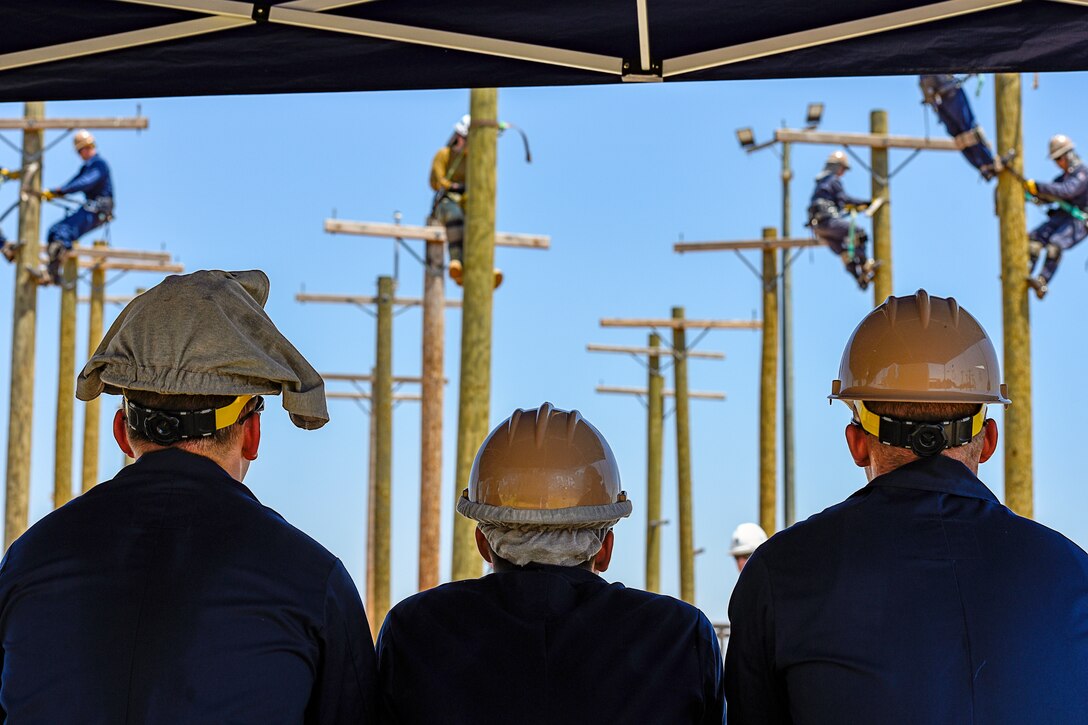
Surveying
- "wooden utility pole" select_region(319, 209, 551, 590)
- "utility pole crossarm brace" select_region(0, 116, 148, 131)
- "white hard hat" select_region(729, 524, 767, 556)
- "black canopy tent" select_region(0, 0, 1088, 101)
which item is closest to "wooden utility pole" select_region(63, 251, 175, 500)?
"utility pole crossarm brace" select_region(0, 116, 148, 131)

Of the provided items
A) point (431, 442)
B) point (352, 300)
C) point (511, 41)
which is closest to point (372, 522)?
point (352, 300)

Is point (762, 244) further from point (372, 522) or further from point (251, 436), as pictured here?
point (251, 436)

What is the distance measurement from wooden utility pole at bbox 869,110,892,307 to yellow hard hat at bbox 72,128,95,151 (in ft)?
34.6

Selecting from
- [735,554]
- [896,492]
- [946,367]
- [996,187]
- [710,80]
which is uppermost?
[996,187]

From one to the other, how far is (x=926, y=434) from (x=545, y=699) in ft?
3.25

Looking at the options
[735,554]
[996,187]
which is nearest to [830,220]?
[996,187]

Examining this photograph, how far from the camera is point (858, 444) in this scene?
131 inches

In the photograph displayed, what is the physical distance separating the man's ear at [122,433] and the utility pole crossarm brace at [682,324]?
22.1 metres

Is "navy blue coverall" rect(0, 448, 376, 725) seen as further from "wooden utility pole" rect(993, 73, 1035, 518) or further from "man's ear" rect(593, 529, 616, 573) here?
"wooden utility pole" rect(993, 73, 1035, 518)

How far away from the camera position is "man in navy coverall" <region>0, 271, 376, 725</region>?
278 cm

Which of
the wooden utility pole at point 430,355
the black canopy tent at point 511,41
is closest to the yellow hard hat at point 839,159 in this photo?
the wooden utility pole at point 430,355

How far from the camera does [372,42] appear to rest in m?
4.41

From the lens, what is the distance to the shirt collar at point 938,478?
3121mm

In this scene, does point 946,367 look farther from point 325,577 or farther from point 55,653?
point 55,653
